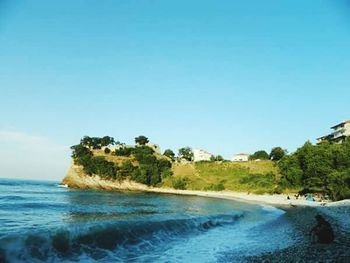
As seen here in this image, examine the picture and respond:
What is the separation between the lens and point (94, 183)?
12756 cm

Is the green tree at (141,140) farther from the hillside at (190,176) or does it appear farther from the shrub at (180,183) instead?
the shrub at (180,183)

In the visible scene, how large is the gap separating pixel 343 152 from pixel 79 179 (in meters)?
99.2

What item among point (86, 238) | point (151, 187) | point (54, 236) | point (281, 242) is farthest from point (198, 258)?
point (151, 187)

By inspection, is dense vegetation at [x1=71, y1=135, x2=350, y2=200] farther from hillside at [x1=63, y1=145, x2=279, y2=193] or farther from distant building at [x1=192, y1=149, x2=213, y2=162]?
distant building at [x1=192, y1=149, x2=213, y2=162]

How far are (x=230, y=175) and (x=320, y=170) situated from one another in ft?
184

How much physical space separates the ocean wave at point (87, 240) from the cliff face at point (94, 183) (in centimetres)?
10183

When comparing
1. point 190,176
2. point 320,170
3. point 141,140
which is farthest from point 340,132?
point 141,140

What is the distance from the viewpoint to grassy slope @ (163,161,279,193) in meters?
93.4

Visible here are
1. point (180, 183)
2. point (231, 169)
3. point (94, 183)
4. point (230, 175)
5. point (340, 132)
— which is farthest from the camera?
point (94, 183)

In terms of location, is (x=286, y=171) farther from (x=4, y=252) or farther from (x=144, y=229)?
(x=4, y=252)

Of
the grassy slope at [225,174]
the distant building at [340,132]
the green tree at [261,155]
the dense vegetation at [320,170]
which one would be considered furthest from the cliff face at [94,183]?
the distant building at [340,132]

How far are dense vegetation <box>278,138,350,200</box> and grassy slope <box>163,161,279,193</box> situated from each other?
1247 cm

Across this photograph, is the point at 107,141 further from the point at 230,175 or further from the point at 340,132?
the point at 340,132

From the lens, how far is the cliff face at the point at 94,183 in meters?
126
